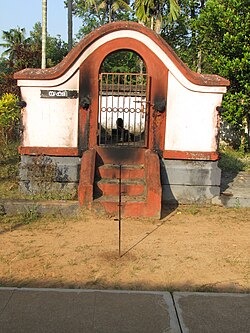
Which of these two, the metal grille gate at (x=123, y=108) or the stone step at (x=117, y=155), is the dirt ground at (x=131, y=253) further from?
the metal grille gate at (x=123, y=108)

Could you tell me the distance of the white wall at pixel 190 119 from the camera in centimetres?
810

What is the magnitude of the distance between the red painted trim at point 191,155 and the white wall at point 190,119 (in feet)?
0.30

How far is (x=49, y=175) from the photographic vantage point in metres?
7.97

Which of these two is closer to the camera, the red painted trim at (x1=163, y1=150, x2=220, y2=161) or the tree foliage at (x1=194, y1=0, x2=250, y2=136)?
the red painted trim at (x1=163, y1=150, x2=220, y2=161)

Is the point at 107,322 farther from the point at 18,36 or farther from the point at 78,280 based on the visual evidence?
the point at 18,36

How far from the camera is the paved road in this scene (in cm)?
332

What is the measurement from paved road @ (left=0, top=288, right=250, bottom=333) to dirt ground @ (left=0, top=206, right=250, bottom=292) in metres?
0.39

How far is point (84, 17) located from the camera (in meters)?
38.3

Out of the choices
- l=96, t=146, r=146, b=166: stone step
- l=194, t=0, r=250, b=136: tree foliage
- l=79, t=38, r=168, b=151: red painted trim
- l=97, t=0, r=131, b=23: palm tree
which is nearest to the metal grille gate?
l=79, t=38, r=168, b=151: red painted trim

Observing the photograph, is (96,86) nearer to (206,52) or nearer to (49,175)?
(49,175)

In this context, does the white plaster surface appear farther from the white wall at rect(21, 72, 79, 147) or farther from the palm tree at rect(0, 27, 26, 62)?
the palm tree at rect(0, 27, 26, 62)

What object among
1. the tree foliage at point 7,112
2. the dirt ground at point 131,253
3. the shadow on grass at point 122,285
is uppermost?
the tree foliage at point 7,112

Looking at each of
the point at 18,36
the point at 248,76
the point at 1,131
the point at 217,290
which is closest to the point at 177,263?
the point at 217,290

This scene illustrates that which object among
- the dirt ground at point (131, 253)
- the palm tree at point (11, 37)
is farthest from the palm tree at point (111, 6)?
the dirt ground at point (131, 253)
